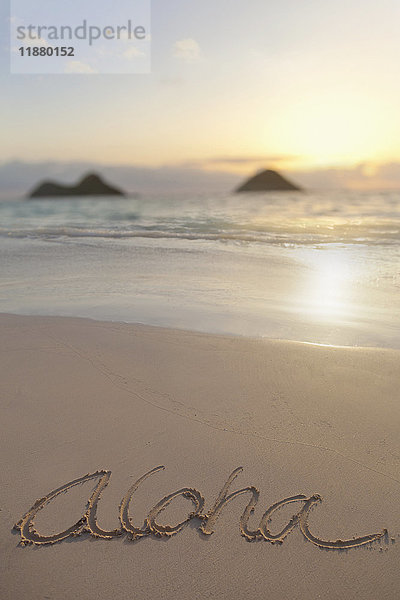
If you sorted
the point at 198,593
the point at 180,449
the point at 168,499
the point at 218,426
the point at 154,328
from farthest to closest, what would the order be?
the point at 154,328
the point at 218,426
the point at 180,449
the point at 168,499
the point at 198,593

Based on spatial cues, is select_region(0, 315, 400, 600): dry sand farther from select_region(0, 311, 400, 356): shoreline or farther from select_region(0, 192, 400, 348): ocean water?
select_region(0, 192, 400, 348): ocean water

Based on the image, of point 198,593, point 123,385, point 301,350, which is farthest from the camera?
point 301,350

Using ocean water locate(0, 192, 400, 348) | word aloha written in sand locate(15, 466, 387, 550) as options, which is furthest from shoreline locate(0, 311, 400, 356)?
word aloha written in sand locate(15, 466, 387, 550)

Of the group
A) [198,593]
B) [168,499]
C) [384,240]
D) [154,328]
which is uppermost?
[384,240]

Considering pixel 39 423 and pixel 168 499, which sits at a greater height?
pixel 39 423

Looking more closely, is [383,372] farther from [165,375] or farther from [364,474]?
[165,375]

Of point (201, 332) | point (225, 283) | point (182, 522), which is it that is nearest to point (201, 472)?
point (182, 522)

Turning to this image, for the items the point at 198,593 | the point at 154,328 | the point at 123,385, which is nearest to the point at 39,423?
the point at 123,385

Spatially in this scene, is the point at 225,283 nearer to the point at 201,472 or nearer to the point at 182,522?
the point at 201,472

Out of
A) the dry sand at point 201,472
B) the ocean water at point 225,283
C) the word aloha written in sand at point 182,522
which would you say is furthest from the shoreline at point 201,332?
the word aloha written in sand at point 182,522
